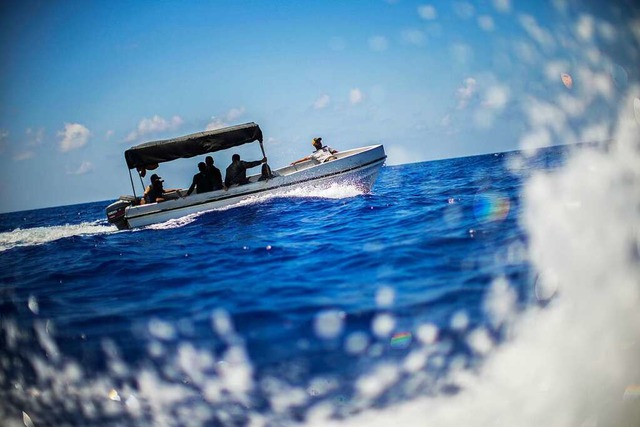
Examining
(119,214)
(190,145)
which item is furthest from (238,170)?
(119,214)

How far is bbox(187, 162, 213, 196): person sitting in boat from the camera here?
48.8 feet

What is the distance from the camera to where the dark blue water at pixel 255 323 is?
8.67 feet

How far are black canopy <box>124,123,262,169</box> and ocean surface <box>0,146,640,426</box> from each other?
8.93 metres

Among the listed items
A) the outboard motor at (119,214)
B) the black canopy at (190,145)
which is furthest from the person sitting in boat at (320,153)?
the outboard motor at (119,214)

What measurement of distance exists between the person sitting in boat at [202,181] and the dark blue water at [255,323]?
7.81 m

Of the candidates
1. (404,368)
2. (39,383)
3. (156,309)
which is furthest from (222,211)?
(404,368)

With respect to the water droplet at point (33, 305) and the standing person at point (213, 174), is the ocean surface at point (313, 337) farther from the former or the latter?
the standing person at point (213, 174)

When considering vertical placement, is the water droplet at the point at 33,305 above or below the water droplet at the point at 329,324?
above

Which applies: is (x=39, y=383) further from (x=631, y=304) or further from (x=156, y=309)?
(x=631, y=304)

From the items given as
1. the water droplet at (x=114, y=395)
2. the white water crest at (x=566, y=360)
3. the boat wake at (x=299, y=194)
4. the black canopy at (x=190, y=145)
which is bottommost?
the white water crest at (x=566, y=360)

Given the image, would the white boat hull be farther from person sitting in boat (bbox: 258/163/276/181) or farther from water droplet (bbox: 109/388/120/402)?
water droplet (bbox: 109/388/120/402)

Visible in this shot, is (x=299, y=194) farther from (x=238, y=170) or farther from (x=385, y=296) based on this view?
(x=385, y=296)

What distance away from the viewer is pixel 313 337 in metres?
3.23

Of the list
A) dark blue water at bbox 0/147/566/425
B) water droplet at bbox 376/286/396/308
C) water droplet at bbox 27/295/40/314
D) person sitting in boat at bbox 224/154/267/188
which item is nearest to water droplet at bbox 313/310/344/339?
dark blue water at bbox 0/147/566/425
